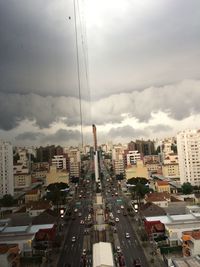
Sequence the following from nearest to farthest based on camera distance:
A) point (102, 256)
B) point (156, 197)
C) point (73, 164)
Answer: point (102, 256), point (156, 197), point (73, 164)

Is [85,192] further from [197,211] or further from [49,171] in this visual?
[197,211]

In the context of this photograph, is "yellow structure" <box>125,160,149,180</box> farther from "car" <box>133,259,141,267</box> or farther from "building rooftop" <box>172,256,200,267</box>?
"building rooftop" <box>172,256,200,267</box>

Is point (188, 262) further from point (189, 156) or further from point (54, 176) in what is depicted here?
point (54, 176)

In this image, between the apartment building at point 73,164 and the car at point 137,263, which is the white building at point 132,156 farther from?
the car at point 137,263

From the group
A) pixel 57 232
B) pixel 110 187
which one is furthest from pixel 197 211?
pixel 110 187

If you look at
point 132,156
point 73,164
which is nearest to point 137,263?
point 73,164

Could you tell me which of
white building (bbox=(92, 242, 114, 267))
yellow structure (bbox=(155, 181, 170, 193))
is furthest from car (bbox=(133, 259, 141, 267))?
yellow structure (bbox=(155, 181, 170, 193))
